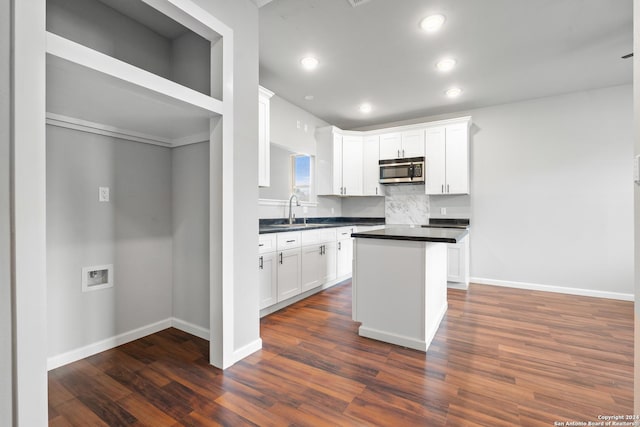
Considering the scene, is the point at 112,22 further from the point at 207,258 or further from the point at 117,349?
the point at 117,349

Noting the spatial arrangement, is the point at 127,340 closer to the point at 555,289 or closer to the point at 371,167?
the point at 371,167

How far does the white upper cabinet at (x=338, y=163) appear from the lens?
4.94 meters

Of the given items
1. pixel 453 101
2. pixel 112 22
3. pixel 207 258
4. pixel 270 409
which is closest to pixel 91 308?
pixel 207 258

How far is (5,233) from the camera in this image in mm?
1107

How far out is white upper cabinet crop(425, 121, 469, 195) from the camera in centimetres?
437

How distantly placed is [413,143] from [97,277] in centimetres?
432

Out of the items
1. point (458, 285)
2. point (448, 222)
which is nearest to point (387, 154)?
point (448, 222)

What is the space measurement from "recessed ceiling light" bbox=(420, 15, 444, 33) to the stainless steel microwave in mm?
2278

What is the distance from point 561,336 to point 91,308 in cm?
387

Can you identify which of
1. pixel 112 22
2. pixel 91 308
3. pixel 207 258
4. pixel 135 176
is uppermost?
pixel 112 22

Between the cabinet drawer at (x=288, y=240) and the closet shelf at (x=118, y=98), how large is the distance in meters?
1.29

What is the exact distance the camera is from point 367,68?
3.30m

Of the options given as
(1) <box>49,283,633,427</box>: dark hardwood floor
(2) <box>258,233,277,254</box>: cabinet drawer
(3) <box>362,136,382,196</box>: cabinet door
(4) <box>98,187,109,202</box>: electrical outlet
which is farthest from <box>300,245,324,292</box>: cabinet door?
(4) <box>98,187,109,202</box>: electrical outlet

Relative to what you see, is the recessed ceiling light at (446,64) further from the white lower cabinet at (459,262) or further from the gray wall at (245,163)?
the white lower cabinet at (459,262)
